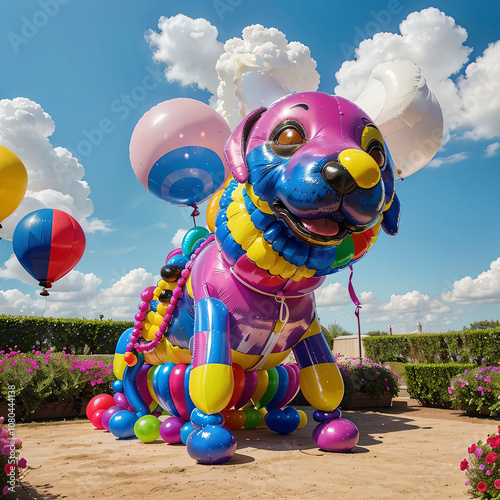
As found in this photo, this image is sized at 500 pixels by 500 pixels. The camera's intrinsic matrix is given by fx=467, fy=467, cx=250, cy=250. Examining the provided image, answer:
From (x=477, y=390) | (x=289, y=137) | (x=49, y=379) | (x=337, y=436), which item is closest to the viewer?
(x=289, y=137)

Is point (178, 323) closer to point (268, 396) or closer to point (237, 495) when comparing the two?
point (268, 396)

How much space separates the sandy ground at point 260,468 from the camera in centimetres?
324

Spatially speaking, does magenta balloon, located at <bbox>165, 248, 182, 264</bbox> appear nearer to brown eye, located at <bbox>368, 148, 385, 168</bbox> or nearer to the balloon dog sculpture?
the balloon dog sculpture

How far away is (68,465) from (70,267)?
18.8 feet

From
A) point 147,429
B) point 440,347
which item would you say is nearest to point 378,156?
point 147,429

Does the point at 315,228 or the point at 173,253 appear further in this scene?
the point at 173,253

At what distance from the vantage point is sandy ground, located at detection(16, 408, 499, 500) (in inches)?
128

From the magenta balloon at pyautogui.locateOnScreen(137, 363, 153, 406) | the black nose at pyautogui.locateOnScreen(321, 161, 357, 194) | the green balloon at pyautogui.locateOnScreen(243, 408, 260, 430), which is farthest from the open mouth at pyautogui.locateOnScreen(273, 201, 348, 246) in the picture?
the magenta balloon at pyautogui.locateOnScreen(137, 363, 153, 406)

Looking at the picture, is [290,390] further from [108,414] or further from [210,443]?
[108,414]

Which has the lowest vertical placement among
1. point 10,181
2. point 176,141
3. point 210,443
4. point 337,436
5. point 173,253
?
point 337,436

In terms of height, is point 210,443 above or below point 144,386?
below

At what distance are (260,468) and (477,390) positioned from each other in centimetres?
502

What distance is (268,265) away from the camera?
13.2 ft

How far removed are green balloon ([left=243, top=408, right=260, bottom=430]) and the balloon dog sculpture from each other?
0.33 meters
